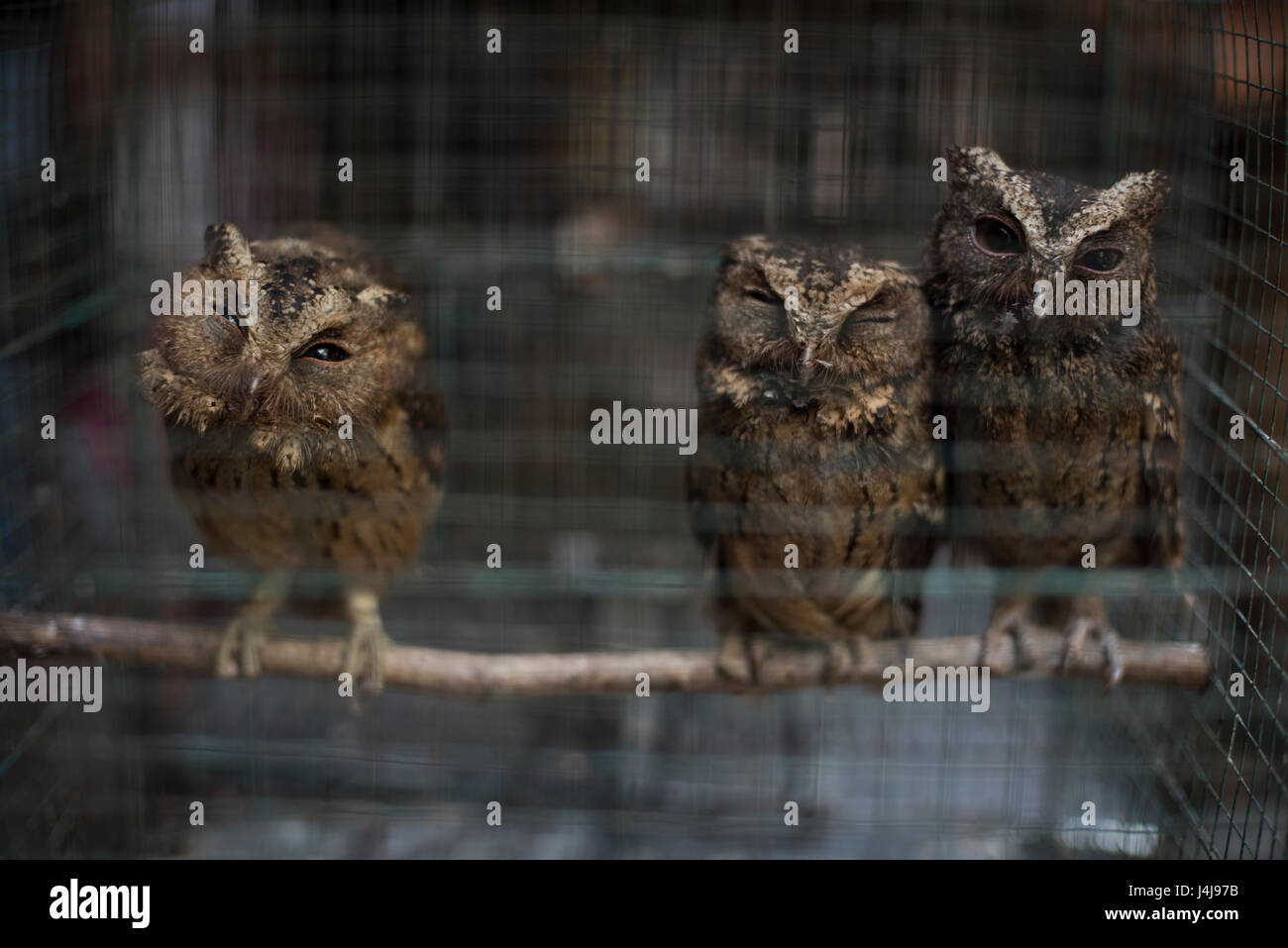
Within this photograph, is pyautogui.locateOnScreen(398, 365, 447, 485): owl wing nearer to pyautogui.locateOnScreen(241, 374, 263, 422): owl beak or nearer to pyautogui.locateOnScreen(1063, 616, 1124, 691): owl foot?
pyautogui.locateOnScreen(241, 374, 263, 422): owl beak

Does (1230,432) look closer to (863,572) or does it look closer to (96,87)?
(863,572)

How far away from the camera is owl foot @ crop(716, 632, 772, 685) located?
1456mm

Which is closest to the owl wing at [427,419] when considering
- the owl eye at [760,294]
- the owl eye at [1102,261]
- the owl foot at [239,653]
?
the owl foot at [239,653]

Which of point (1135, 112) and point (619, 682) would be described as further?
point (1135, 112)

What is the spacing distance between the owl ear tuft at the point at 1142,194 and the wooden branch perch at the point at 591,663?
678mm

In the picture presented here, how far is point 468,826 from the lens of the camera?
2012 mm

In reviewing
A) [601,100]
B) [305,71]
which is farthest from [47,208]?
[601,100]

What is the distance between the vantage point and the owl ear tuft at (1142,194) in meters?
1.18

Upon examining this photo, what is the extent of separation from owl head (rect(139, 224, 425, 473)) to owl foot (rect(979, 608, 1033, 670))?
104 cm

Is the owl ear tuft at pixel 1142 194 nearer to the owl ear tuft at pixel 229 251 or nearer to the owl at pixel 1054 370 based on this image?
the owl at pixel 1054 370

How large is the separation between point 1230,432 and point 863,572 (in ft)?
2.68

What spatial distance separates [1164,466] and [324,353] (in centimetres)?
128

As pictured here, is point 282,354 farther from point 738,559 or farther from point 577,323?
point 577,323

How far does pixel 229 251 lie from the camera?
3.80 feet
